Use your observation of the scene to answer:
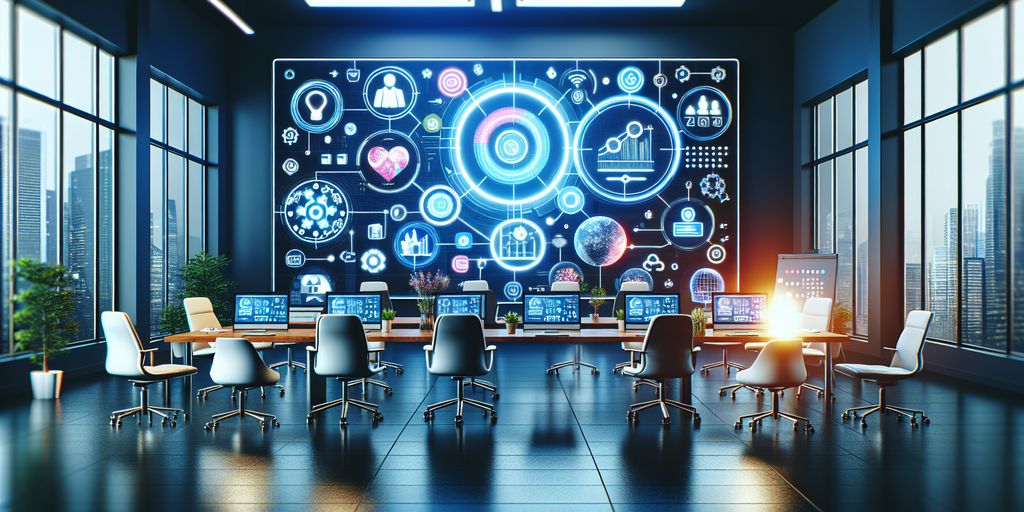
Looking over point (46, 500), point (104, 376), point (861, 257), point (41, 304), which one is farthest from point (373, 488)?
point (861, 257)

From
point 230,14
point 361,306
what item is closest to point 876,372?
point 361,306

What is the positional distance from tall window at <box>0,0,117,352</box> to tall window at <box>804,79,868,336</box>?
32.2 ft

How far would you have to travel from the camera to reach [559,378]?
790 cm

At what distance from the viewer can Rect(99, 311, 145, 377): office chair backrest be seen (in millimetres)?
5387

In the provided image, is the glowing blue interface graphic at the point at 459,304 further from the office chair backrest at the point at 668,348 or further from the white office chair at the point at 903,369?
the white office chair at the point at 903,369

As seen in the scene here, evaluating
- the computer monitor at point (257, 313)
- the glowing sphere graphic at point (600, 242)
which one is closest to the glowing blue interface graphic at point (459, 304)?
the computer monitor at point (257, 313)

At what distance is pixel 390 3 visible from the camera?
9828 millimetres

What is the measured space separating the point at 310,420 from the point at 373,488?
195 centimetres

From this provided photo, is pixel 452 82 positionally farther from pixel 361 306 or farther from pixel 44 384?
pixel 44 384

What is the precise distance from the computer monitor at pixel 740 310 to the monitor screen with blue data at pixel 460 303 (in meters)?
2.38

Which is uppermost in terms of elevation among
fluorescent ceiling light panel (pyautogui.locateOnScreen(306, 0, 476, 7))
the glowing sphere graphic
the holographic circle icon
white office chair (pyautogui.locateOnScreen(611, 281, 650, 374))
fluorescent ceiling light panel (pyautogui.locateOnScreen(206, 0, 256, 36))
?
fluorescent ceiling light panel (pyautogui.locateOnScreen(306, 0, 476, 7))

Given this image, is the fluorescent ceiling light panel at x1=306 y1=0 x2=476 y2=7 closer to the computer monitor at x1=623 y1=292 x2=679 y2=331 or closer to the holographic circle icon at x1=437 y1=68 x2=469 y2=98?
the holographic circle icon at x1=437 y1=68 x2=469 y2=98

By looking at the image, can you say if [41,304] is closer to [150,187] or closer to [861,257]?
[150,187]

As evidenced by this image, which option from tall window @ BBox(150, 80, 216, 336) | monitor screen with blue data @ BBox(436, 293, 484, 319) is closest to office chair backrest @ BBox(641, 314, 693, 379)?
monitor screen with blue data @ BBox(436, 293, 484, 319)
